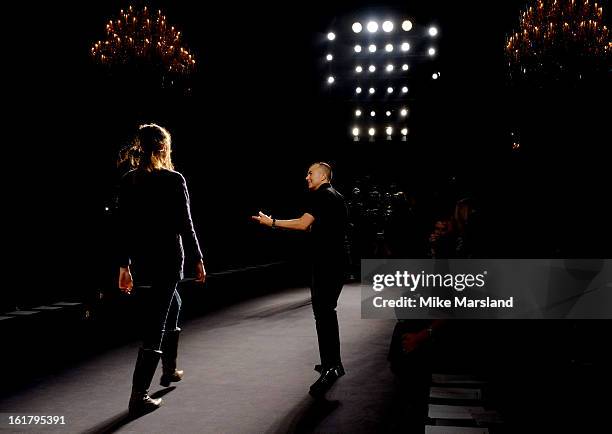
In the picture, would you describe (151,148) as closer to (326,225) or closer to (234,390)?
(326,225)

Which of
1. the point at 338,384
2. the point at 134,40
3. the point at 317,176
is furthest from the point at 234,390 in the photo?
the point at 134,40

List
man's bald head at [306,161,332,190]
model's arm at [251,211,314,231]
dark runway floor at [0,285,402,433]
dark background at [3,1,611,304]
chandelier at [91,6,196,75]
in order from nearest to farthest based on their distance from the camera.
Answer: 1. dark runway floor at [0,285,402,433]
2. model's arm at [251,211,314,231]
3. man's bald head at [306,161,332,190]
4. dark background at [3,1,611,304]
5. chandelier at [91,6,196,75]

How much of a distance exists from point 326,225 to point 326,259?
0.26 m

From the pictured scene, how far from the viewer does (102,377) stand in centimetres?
476

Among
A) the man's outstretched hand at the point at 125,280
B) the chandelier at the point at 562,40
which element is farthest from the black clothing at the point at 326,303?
the chandelier at the point at 562,40

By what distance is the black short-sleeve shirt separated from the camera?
14.7ft

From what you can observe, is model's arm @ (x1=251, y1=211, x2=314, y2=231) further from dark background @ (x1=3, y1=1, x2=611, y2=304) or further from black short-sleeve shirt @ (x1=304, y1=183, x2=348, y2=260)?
dark background @ (x1=3, y1=1, x2=611, y2=304)

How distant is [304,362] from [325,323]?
0.95 m

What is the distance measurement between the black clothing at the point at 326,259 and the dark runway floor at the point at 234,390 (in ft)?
1.34

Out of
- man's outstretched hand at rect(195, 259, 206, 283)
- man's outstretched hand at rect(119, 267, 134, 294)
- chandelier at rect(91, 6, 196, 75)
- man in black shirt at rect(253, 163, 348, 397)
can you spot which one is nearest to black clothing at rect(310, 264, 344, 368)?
man in black shirt at rect(253, 163, 348, 397)

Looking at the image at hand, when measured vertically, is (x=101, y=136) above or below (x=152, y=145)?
above

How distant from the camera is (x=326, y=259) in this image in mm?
4465

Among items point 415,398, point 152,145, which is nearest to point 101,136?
point 152,145

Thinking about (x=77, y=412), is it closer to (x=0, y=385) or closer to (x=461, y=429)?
(x=0, y=385)
